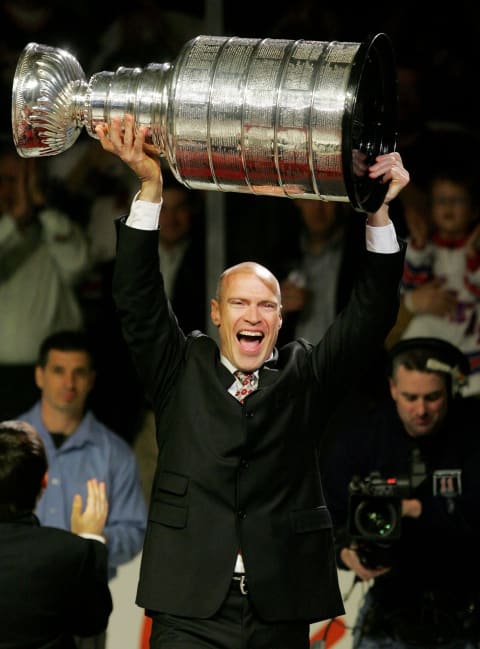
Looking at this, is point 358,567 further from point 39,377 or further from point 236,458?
point 39,377

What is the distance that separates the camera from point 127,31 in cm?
618

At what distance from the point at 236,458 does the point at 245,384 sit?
22cm

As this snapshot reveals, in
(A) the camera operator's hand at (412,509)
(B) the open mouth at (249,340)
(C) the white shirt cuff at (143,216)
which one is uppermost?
(C) the white shirt cuff at (143,216)

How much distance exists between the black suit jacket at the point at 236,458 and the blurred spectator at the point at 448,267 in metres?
2.39

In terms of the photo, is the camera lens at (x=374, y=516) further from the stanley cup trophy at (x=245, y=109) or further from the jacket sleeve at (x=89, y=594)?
the stanley cup trophy at (x=245, y=109)

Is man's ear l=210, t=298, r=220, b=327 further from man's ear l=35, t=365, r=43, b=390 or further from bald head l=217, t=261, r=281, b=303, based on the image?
man's ear l=35, t=365, r=43, b=390

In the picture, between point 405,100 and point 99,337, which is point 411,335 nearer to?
point 405,100

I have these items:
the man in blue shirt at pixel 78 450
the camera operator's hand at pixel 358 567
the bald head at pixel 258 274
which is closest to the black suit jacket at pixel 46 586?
the bald head at pixel 258 274

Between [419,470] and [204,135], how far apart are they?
1661 millimetres

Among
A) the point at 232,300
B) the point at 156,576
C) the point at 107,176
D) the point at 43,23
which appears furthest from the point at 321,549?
the point at 43,23

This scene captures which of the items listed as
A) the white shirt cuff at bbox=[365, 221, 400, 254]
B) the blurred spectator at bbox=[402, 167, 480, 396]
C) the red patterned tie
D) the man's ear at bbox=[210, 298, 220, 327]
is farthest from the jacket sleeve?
the blurred spectator at bbox=[402, 167, 480, 396]

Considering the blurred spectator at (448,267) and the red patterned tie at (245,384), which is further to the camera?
the blurred spectator at (448,267)

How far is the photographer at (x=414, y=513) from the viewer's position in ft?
13.3

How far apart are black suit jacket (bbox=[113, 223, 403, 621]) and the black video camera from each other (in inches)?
29.8
